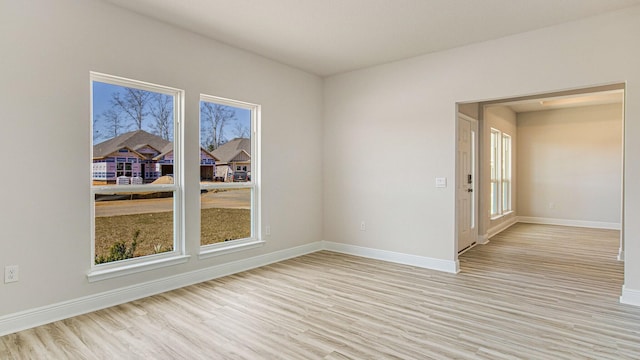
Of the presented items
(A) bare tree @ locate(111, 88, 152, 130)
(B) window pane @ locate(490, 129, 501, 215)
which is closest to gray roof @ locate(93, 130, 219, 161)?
(A) bare tree @ locate(111, 88, 152, 130)

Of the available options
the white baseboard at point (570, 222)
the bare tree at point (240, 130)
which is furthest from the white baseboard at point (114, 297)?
→ the white baseboard at point (570, 222)

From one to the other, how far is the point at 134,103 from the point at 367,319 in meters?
3.04

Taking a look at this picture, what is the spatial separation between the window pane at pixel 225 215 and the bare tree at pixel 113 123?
1105mm

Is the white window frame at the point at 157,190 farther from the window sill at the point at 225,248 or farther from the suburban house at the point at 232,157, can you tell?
the suburban house at the point at 232,157

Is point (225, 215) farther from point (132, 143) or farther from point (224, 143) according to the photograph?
point (132, 143)

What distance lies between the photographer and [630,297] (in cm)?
320

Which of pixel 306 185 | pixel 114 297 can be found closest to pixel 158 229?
pixel 114 297

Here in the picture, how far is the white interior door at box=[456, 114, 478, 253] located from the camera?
5203 mm

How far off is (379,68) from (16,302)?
15.4 ft

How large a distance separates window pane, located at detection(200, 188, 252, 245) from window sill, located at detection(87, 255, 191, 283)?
40 cm

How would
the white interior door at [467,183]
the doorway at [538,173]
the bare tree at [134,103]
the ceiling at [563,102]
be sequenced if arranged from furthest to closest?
the ceiling at [563,102], the doorway at [538,173], the white interior door at [467,183], the bare tree at [134,103]

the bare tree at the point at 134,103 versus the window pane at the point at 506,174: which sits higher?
the bare tree at the point at 134,103

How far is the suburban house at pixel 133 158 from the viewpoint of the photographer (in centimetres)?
322

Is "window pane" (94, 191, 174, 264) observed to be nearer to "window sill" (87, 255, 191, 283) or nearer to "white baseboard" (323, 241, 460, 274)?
"window sill" (87, 255, 191, 283)
